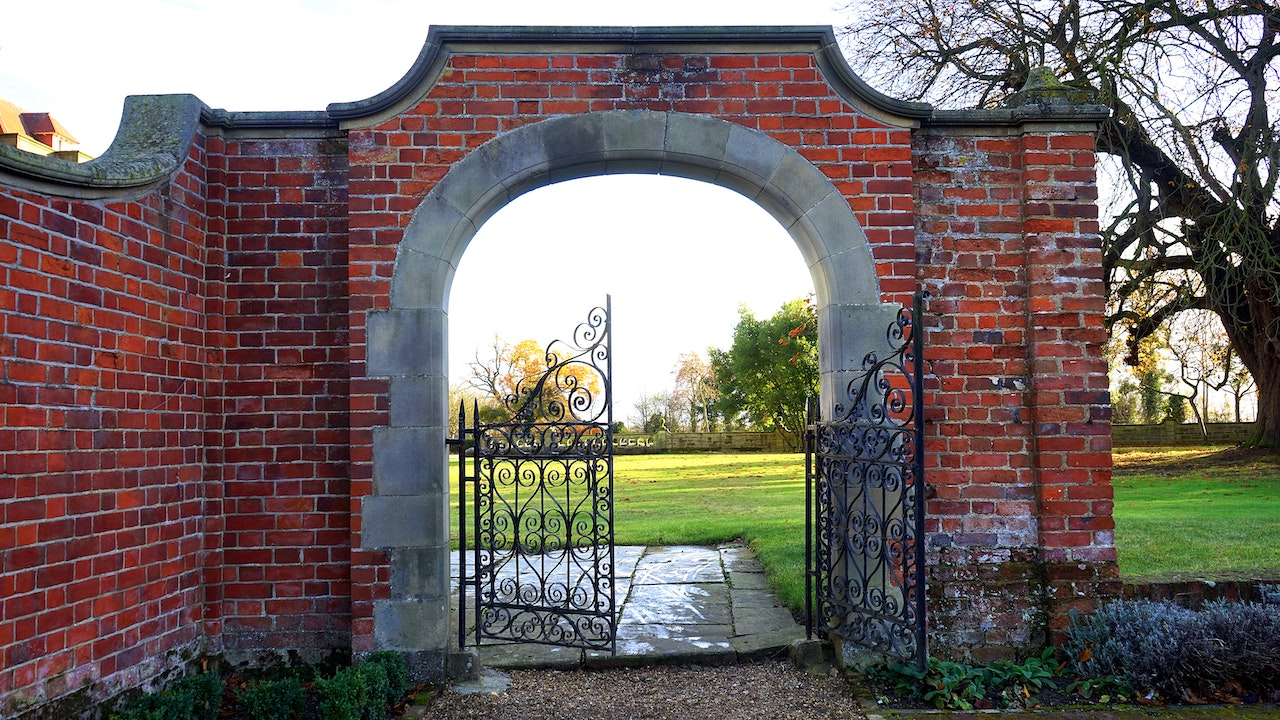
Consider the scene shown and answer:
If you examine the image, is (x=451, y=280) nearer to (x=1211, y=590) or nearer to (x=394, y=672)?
(x=394, y=672)

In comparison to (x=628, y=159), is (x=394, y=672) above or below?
below

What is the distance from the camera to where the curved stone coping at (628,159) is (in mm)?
4828

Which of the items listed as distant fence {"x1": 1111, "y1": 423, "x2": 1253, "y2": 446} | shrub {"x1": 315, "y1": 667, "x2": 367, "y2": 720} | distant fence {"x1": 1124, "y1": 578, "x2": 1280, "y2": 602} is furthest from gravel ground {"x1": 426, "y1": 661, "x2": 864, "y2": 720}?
distant fence {"x1": 1111, "y1": 423, "x2": 1253, "y2": 446}

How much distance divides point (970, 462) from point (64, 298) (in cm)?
468

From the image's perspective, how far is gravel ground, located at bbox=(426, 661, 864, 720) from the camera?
14.5 feet

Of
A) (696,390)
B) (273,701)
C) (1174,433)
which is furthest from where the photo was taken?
(696,390)

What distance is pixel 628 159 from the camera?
496 centimetres

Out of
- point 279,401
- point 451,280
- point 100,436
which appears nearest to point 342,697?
point 100,436

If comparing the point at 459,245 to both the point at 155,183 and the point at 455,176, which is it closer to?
the point at 455,176

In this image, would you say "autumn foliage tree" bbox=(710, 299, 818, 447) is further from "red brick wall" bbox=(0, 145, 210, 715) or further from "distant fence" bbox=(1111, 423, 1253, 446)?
"red brick wall" bbox=(0, 145, 210, 715)

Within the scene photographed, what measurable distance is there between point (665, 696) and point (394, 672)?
1486 millimetres

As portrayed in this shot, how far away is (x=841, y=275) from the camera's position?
4852mm

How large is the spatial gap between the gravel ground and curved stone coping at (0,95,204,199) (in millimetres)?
3045

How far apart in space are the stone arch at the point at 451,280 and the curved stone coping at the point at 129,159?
1.28 m
